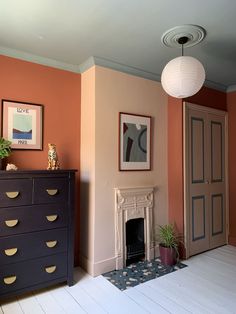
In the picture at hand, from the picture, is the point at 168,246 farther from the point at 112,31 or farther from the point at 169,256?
the point at 112,31

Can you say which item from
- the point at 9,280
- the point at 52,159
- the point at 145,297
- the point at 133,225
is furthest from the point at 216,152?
the point at 9,280

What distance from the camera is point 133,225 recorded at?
3.25 meters

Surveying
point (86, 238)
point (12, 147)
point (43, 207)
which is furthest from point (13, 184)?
point (86, 238)

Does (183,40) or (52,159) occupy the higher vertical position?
(183,40)

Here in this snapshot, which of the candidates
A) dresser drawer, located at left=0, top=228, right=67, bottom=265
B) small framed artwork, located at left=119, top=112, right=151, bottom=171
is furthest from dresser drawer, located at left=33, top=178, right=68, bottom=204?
small framed artwork, located at left=119, top=112, right=151, bottom=171

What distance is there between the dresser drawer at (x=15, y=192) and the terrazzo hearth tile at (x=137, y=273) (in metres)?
1.27

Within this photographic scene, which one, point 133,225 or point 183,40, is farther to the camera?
point 133,225

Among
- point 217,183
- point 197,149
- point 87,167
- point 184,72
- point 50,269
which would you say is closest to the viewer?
point 184,72

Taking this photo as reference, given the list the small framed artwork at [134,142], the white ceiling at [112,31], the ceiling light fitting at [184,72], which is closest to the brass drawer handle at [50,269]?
the small framed artwork at [134,142]

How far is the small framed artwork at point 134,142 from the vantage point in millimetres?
2990

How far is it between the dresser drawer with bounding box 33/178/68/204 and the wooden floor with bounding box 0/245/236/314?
2.97ft

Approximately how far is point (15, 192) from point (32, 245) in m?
0.53

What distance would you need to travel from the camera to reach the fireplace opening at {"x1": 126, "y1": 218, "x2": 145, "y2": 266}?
3023mm

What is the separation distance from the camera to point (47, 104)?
9.16ft
